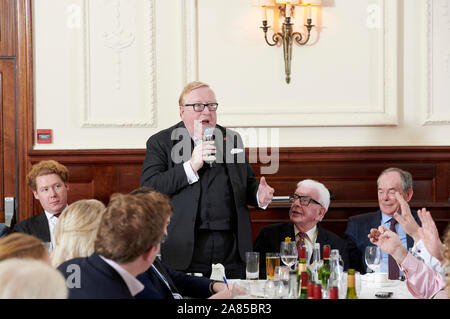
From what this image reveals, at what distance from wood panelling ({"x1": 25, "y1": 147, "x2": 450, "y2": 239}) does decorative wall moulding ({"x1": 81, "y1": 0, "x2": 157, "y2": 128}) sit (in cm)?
29

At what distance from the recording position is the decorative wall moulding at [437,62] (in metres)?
5.06

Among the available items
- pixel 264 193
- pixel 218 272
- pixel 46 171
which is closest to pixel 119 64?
pixel 46 171

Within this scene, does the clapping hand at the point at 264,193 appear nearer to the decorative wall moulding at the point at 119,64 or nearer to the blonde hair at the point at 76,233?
the blonde hair at the point at 76,233

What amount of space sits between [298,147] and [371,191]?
657mm

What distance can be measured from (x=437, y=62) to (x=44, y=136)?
2991 mm

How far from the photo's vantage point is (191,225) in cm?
358

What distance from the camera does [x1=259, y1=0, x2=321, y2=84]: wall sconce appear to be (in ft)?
16.2

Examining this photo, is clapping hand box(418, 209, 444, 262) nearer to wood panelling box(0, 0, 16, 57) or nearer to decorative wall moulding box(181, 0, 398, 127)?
decorative wall moulding box(181, 0, 398, 127)

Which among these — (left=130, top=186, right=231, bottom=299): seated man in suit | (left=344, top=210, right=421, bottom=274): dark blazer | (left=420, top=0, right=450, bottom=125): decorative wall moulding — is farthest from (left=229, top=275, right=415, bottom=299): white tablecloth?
(left=420, top=0, right=450, bottom=125): decorative wall moulding

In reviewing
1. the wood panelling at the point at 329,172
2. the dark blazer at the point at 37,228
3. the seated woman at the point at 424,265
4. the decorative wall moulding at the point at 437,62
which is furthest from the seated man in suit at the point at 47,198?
the decorative wall moulding at the point at 437,62

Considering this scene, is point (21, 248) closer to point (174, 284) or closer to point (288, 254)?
point (174, 284)

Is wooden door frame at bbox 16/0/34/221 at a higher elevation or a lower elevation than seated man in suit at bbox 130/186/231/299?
higher

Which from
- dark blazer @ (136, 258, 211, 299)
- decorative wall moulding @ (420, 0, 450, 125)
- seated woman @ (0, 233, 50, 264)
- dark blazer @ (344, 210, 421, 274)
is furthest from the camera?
decorative wall moulding @ (420, 0, 450, 125)
